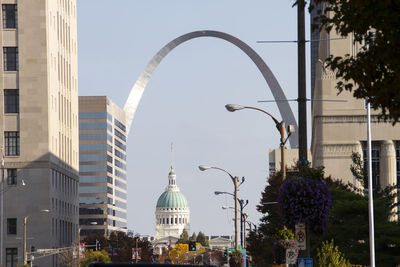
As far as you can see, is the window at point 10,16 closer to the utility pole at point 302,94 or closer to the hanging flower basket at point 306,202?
the utility pole at point 302,94

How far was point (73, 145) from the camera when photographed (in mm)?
148125

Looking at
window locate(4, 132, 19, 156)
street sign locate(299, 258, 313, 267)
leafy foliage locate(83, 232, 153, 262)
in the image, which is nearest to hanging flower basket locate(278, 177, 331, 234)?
street sign locate(299, 258, 313, 267)

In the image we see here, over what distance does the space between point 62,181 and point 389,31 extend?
12420 centimetres

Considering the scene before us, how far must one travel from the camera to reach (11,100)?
4998 inches

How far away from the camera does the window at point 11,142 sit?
126 meters

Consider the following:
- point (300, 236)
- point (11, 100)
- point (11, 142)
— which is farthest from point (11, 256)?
point (300, 236)

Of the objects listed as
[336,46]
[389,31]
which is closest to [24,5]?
[336,46]

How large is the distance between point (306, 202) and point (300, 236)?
1086mm

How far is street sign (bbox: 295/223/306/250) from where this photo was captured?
26.5 m

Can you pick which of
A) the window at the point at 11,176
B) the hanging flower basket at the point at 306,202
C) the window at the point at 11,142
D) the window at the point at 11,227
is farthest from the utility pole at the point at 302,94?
the window at the point at 11,142

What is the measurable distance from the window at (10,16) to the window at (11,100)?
916 cm

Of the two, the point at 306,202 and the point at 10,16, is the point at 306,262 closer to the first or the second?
the point at 306,202

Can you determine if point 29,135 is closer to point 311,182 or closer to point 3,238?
point 3,238

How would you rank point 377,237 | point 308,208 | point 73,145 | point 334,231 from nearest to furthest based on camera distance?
1. point 308,208
2. point 377,237
3. point 334,231
4. point 73,145
